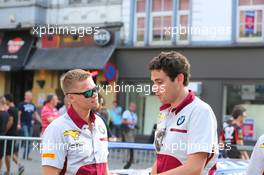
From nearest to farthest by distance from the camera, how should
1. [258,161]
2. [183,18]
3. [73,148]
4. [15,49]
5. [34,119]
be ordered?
[258,161], [73,148], [34,119], [183,18], [15,49]

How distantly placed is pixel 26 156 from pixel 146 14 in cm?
1058

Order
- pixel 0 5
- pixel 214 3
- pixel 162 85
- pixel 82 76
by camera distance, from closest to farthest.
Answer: pixel 162 85 < pixel 82 76 < pixel 214 3 < pixel 0 5

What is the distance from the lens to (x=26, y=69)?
19.7 metres

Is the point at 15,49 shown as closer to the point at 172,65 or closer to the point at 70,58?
the point at 70,58

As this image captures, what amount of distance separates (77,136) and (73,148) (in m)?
0.11

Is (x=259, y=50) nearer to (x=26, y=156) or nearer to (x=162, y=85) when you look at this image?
(x=26, y=156)

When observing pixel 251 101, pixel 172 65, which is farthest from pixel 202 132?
pixel 251 101

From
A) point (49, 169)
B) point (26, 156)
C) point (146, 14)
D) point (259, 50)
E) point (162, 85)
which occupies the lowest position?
point (26, 156)

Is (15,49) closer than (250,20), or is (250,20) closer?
(250,20)

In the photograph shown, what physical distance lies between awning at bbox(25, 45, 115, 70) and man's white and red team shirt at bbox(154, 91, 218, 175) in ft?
48.3

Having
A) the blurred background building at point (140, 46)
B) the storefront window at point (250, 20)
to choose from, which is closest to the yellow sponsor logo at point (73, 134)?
the blurred background building at point (140, 46)

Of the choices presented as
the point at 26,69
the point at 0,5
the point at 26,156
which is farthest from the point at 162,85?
the point at 0,5

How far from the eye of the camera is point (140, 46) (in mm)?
18266

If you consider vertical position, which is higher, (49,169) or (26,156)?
(49,169)
